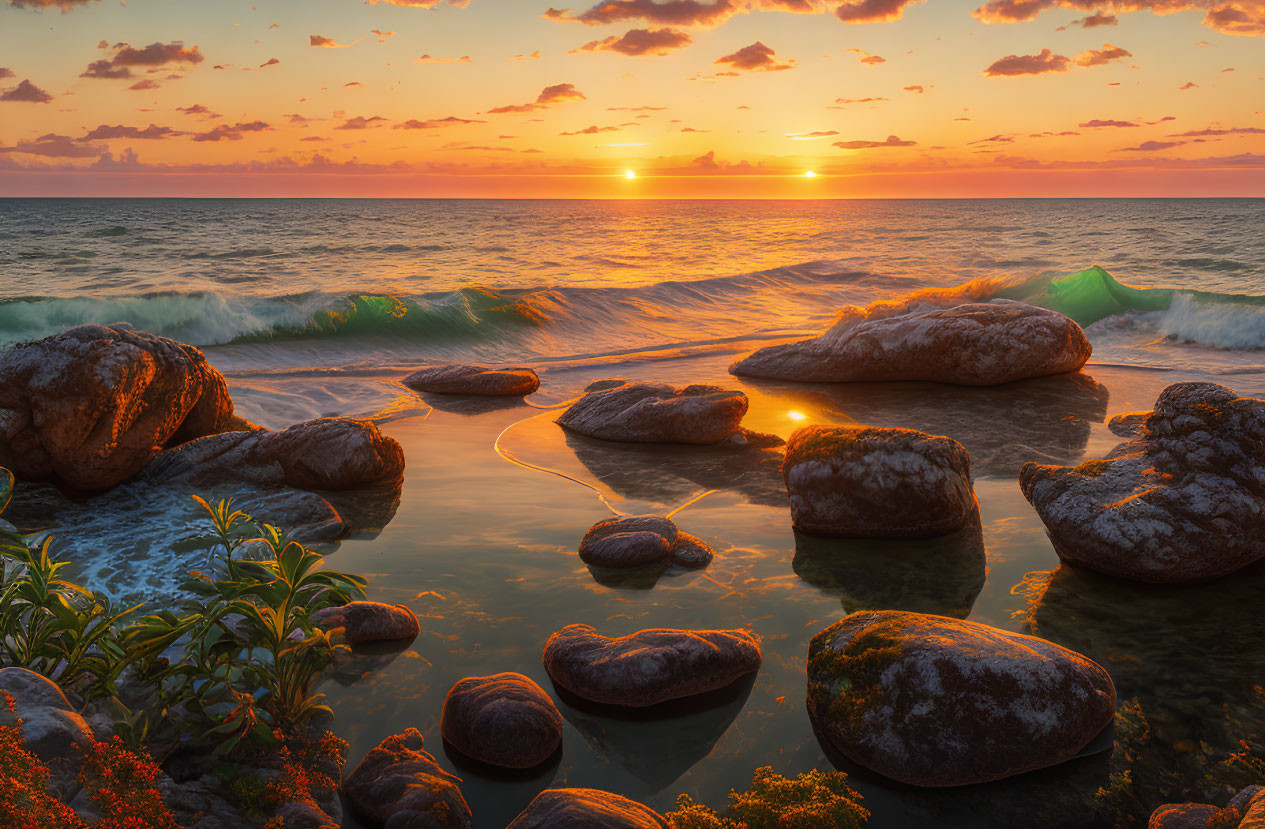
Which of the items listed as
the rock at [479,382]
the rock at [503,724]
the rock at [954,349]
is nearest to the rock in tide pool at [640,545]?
the rock at [503,724]

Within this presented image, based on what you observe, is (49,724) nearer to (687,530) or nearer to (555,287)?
(687,530)

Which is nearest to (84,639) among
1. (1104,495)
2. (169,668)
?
(169,668)

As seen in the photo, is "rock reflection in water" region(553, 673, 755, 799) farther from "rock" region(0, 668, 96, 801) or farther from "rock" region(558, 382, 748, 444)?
"rock" region(558, 382, 748, 444)

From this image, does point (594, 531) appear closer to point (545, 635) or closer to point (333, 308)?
point (545, 635)

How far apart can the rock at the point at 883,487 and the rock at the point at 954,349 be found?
6.03 meters

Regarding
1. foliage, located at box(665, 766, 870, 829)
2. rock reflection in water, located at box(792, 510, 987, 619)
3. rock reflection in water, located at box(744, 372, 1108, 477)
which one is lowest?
rock reflection in water, located at box(792, 510, 987, 619)

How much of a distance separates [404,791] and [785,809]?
164cm

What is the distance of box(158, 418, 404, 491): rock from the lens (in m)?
7.84

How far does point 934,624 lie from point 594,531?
2810 mm

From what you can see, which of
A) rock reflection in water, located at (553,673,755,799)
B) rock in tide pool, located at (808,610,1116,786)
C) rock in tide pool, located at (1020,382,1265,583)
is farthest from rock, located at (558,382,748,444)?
rock in tide pool, located at (808,610,1116,786)

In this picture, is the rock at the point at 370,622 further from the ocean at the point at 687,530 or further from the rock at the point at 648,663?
the rock at the point at 648,663

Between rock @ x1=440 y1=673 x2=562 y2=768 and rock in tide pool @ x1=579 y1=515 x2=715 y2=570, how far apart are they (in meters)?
1.91

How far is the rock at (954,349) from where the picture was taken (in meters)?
12.2

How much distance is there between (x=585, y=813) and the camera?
3064 mm
